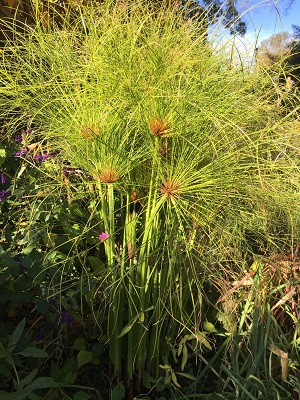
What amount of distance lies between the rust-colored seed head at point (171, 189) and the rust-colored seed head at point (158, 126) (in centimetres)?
12

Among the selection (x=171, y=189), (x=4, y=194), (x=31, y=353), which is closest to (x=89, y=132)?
(x=171, y=189)

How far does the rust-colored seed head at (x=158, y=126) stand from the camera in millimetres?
1038

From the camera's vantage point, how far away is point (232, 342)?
1212 mm

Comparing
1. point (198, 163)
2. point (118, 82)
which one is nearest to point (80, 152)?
point (118, 82)

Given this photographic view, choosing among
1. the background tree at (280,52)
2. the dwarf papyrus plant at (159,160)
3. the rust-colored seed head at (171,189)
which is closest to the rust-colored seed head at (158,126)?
the dwarf papyrus plant at (159,160)

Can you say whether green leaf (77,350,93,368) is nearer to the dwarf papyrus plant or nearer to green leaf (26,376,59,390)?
the dwarf papyrus plant

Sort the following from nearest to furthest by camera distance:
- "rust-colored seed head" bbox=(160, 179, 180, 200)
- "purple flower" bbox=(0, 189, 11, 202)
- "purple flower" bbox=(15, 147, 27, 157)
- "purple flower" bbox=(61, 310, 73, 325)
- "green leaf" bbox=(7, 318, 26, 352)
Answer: "green leaf" bbox=(7, 318, 26, 352), "rust-colored seed head" bbox=(160, 179, 180, 200), "purple flower" bbox=(61, 310, 73, 325), "purple flower" bbox=(0, 189, 11, 202), "purple flower" bbox=(15, 147, 27, 157)

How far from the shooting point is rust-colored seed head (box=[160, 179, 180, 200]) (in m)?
1.03

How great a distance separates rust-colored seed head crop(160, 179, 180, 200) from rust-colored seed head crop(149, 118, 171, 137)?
0.12 m

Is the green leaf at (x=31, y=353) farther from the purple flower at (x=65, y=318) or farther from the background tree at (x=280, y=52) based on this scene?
the background tree at (x=280, y=52)

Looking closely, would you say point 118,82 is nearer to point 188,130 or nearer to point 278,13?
point 188,130

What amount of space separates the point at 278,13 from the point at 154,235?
73cm

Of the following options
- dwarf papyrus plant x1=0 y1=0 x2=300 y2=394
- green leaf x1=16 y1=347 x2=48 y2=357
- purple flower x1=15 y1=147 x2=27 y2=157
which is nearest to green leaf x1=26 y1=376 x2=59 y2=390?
green leaf x1=16 y1=347 x2=48 y2=357

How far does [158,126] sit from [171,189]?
0.16 meters
